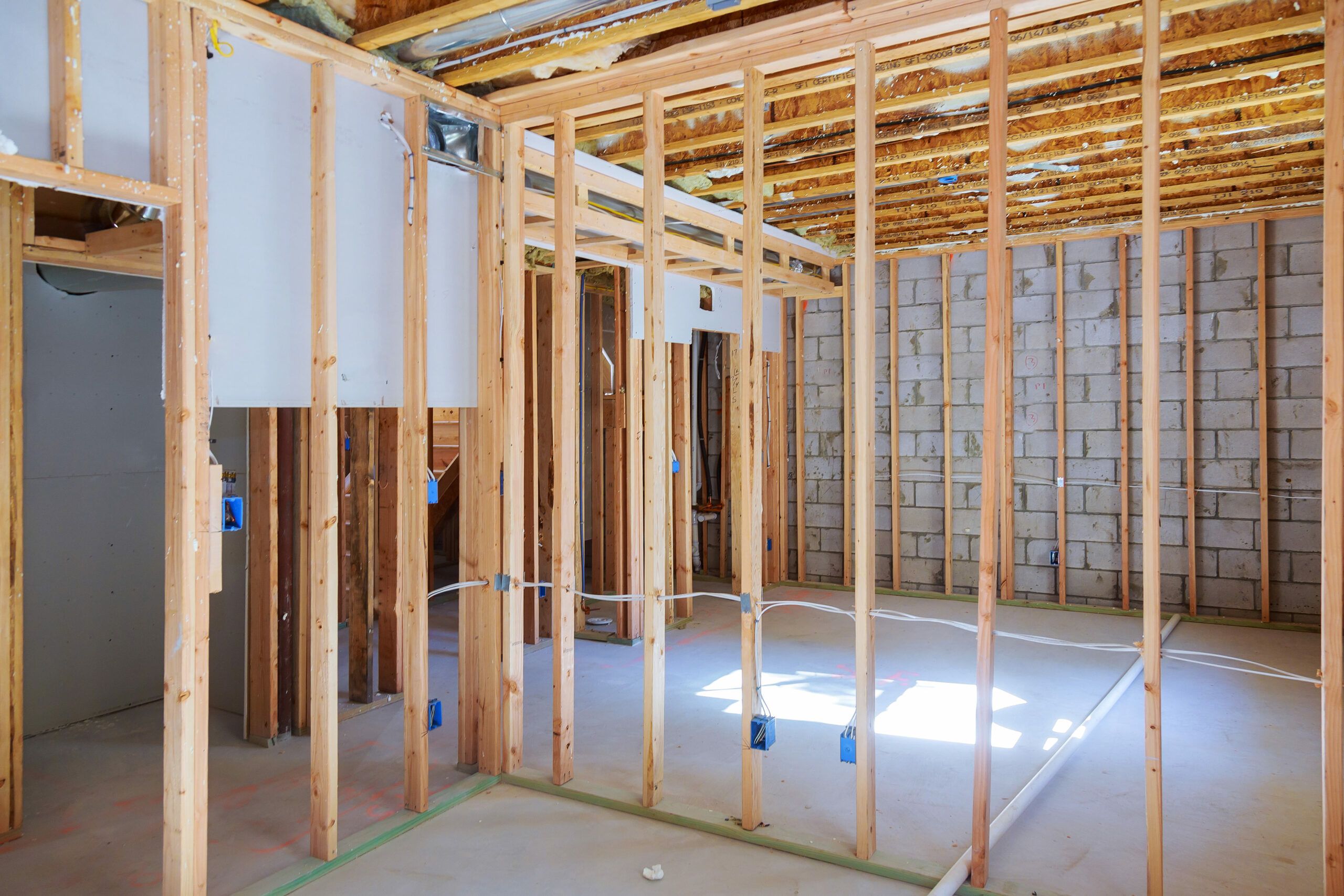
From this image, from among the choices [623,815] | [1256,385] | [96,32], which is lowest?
[623,815]

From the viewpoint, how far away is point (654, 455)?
3.45m

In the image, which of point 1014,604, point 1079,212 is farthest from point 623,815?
point 1079,212

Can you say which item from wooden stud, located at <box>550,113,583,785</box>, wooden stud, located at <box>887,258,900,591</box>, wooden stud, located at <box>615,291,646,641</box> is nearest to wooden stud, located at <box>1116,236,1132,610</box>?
wooden stud, located at <box>887,258,900,591</box>

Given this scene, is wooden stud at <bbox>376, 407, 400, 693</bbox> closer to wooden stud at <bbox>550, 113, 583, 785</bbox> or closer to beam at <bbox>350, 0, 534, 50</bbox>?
wooden stud at <bbox>550, 113, 583, 785</bbox>

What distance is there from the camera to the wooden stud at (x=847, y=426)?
7805mm

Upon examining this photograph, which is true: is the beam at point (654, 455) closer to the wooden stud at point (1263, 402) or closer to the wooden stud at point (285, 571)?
the wooden stud at point (285, 571)

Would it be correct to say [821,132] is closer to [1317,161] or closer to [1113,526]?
[1317,161]

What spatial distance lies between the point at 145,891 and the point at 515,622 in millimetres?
1569

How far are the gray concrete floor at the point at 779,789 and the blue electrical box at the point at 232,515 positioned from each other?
1.19m

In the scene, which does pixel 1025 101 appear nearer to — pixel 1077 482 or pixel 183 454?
pixel 1077 482

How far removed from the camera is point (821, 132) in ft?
15.5

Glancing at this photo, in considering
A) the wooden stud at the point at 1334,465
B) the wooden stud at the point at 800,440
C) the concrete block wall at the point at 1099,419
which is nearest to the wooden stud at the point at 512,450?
the wooden stud at the point at 1334,465

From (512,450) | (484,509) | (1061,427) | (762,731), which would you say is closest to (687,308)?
(512,450)

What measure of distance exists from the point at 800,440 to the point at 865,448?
205 inches
